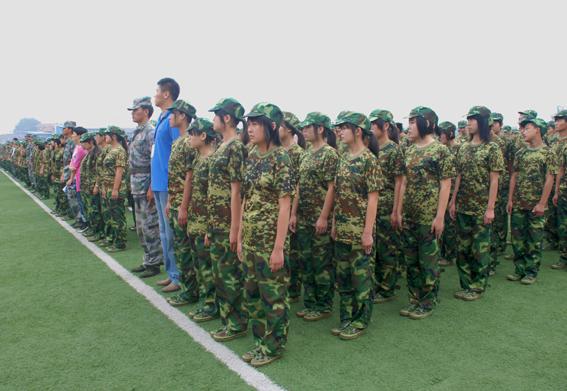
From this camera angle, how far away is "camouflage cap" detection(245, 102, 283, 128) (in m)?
3.20

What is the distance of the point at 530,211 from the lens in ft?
17.8

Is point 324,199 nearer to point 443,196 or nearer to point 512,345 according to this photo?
point 443,196

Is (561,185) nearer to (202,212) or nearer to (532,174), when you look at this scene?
(532,174)

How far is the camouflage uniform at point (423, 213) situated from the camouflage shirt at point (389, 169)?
9cm

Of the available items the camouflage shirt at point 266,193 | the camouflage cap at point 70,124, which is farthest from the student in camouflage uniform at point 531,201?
the camouflage cap at point 70,124

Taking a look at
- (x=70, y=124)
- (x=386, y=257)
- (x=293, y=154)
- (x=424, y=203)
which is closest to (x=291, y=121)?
(x=293, y=154)

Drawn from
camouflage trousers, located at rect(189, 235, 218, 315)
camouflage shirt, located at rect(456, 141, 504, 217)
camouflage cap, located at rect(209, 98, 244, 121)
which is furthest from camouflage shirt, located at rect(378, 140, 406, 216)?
camouflage trousers, located at rect(189, 235, 218, 315)

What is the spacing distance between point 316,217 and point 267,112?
1.42 meters

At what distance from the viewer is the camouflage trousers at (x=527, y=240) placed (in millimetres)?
5320

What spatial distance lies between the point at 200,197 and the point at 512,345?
3028 mm

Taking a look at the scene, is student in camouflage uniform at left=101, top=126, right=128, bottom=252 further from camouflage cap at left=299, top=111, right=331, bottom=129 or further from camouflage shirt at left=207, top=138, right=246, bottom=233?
camouflage cap at left=299, top=111, right=331, bottom=129

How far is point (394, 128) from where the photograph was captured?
489 cm

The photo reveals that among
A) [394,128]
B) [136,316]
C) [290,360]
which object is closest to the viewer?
[290,360]

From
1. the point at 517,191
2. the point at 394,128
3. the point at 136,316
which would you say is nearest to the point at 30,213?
the point at 136,316
